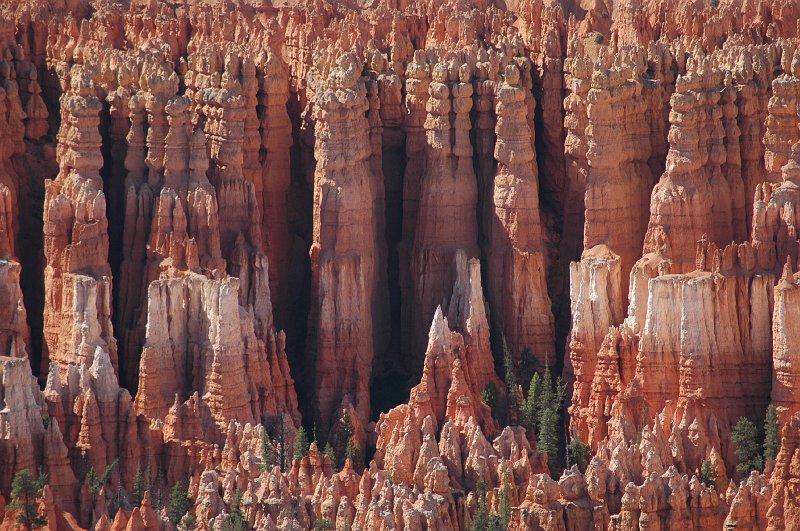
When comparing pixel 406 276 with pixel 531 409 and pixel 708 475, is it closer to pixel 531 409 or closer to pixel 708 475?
pixel 531 409

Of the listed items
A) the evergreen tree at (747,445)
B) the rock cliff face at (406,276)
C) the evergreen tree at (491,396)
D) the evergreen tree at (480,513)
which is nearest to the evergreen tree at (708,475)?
the rock cliff face at (406,276)

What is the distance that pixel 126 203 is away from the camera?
2726 inches

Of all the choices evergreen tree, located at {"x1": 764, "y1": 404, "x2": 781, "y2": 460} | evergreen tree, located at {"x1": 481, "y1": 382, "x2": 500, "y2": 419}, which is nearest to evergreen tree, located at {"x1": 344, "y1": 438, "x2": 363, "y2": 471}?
evergreen tree, located at {"x1": 481, "y1": 382, "x2": 500, "y2": 419}

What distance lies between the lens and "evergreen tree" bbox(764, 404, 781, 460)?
6481 cm

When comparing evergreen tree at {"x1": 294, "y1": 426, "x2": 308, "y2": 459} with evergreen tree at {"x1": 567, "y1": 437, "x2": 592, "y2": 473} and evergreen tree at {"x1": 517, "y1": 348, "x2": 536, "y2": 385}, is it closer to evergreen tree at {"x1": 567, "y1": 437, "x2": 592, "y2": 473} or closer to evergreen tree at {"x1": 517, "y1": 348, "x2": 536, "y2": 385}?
evergreen tree at {"x1": 567, "y1": 437, "x2": 592, "y2": 473}

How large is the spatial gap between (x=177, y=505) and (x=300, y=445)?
3308 mm

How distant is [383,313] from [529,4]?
811cm

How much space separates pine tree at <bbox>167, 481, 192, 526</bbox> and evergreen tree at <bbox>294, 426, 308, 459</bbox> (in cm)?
239

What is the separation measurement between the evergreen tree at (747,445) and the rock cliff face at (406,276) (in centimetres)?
10

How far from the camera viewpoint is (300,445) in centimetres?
6612

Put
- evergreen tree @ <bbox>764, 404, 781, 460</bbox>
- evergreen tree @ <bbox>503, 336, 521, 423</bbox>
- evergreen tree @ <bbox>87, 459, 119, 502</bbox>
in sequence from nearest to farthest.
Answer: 1. evergreen tree @ <bbox>87, 459, 119, 502</bbox>
2. evergreen tree @ <bbox>764, 404, 781, 460</bbox>
3. evergreen tree @ <bbox>503, 336, 521, 423</bbox>

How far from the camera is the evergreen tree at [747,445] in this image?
65250mm

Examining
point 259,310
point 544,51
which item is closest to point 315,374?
point 259,310

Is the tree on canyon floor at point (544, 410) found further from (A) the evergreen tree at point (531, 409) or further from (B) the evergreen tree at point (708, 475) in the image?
(B) the evergreen tree at point (708, 475)
